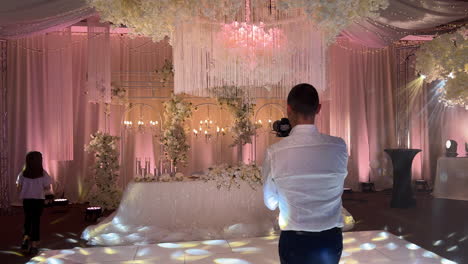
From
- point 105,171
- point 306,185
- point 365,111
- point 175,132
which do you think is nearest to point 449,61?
point 306,185

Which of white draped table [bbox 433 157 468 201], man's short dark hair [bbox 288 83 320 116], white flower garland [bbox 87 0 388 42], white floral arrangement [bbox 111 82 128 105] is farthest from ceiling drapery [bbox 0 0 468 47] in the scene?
white draped table [bbox 433 157 468 201]

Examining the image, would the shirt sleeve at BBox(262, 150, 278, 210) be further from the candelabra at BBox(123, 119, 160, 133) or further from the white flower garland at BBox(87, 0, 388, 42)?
the candelabra at BBox(123, 119, 160, 133)

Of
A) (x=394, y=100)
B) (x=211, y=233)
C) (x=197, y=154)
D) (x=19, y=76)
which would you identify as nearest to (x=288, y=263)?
(x=211, y=233)

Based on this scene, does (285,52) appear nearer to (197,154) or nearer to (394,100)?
(197,154)

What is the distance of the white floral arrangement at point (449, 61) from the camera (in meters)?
4.59

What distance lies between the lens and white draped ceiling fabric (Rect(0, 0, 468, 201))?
25.2 feet

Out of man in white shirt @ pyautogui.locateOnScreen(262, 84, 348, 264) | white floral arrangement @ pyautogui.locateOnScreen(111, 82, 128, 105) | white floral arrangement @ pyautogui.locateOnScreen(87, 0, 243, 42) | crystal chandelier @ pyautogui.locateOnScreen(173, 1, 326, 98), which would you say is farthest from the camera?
white floral arrangement @ pyautogui.locateOnScreen(111, 82, 128, 105)

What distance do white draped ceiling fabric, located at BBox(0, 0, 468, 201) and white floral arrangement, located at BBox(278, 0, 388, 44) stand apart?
2.59 metres

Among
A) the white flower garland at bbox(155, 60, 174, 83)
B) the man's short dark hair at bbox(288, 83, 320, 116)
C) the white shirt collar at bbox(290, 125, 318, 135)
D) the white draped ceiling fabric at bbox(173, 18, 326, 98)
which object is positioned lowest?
the white shirt collar at bbox(290, 125, 318, 135)

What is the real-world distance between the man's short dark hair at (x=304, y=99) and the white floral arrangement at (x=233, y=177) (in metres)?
3.56

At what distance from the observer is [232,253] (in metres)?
4.00

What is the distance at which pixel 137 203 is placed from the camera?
16.6 feet

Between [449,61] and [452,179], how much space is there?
369 centimetres

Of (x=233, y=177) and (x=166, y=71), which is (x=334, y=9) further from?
(x=166, y=71)
